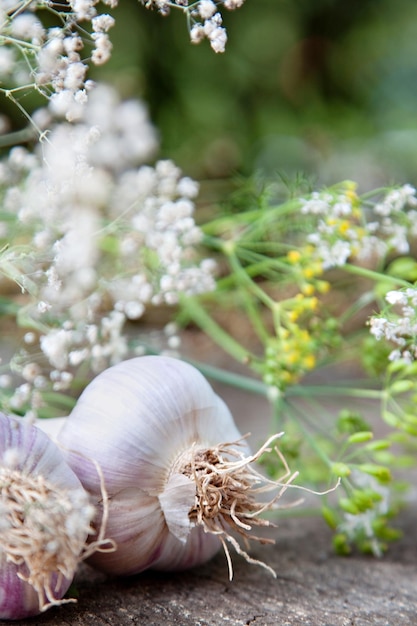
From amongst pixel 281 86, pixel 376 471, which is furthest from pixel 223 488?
pixel 281 86

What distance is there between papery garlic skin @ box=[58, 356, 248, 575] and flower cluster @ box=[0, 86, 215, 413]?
0.06m

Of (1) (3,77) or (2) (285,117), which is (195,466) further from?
(2) (285,117)

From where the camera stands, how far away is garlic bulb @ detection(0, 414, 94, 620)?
1.42 feet

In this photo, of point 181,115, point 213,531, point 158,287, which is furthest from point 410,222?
point 181,115

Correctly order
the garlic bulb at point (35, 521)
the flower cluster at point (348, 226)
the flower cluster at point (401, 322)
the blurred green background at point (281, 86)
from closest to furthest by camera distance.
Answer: the garlic bulb at point (35, 521)
the flower cluster at point (401, 322)
the flower cluster at point (348, 226)
the blurred green background at point (281, 86)

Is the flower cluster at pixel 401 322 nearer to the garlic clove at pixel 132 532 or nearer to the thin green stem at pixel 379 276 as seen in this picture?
the thin green stem at pixel 379 276

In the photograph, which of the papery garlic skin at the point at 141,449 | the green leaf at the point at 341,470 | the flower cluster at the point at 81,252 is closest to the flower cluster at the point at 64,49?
the flower cluster at the point at 81,252

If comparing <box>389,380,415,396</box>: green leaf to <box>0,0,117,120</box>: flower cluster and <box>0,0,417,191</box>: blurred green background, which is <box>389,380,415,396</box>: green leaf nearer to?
<box>0,0,117,120</box>: flower cluster

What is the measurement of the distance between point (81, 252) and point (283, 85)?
1.52 m

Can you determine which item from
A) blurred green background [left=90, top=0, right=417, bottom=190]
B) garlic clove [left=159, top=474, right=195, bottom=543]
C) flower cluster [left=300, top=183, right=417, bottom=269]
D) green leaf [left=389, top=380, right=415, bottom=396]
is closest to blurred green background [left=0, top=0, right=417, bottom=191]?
blurred green background [left=90, top=0, right=417, bottom=190]

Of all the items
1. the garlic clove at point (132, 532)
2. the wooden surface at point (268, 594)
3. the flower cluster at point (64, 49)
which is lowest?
the wooden surface at point (268, 594)

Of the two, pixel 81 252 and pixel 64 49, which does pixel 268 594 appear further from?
pixel 64 49

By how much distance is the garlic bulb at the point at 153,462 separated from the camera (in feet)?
1.69

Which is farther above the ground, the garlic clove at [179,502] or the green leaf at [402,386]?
the green leaf at [402,386]
